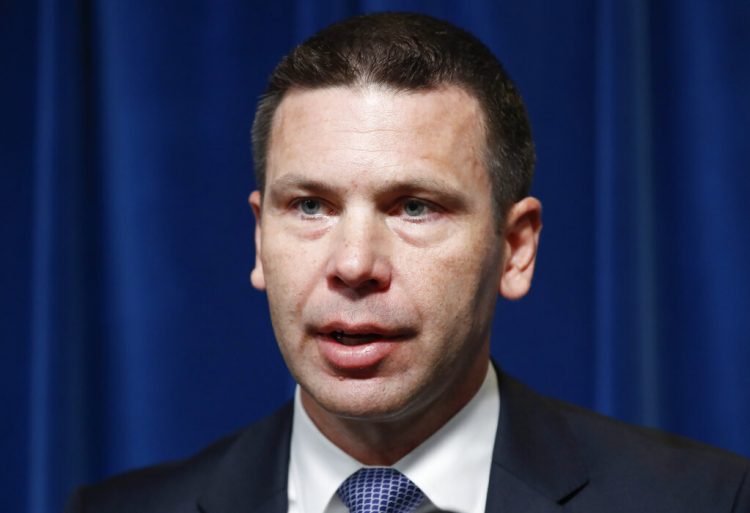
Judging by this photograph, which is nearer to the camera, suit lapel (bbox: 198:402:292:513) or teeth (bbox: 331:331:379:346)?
teeth (bbox: 331:331:379:346)

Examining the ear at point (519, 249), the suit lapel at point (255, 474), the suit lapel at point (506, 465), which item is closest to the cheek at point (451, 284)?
the ear at point (519, 249)

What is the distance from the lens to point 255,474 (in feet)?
5.74

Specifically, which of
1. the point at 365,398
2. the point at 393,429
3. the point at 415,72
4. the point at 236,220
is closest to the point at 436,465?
the point at 393,429

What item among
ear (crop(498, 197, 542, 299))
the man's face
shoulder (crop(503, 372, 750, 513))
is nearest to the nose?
the man's face

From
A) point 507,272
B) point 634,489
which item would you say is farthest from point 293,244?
point 634,489

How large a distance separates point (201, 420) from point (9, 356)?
474mm

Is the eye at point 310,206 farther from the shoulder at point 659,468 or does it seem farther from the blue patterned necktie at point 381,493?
the shoulder at point 659,468

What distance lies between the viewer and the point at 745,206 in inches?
92.3

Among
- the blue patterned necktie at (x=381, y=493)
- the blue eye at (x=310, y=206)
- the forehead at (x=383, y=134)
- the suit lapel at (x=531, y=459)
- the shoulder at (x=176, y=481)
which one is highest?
the forehead at (x=383, y=134)

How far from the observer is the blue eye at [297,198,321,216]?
159cm

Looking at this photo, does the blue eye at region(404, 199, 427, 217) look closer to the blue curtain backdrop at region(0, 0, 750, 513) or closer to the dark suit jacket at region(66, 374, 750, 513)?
the dark suit jacket at region(66, 374, 750, 513)

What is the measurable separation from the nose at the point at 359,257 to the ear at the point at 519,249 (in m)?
0.28

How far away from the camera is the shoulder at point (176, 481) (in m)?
1.79

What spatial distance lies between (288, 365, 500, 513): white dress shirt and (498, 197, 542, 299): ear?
6.4 inches
